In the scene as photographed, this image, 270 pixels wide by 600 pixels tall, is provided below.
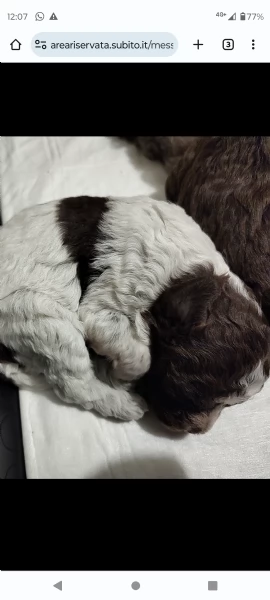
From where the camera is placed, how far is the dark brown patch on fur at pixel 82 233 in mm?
1790

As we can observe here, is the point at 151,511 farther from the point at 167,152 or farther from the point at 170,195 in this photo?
the point at 167,152

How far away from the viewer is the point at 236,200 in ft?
7.02

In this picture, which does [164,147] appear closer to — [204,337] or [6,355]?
[204,337]

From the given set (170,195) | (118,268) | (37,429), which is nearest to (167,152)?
(170,195)

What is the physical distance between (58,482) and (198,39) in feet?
5.97

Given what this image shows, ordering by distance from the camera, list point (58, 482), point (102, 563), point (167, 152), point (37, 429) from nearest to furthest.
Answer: point (102, 563) → point (58, 482) → point (37, 429) → point (167, 152)

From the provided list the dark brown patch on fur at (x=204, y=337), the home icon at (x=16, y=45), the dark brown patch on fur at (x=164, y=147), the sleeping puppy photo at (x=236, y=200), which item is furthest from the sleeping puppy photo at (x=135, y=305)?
the dark brown patch on fur at (x=164, y=147)

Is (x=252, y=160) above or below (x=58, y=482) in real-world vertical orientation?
above

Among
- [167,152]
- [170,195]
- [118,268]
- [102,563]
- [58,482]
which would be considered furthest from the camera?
[167,152]

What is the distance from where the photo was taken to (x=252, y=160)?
86.2 inches

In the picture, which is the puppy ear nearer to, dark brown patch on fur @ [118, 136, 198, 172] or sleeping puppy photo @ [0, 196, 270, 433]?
sleeping puppy photo @ [0, 196, 270, 433]

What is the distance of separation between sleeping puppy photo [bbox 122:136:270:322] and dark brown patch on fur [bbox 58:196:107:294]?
575mm

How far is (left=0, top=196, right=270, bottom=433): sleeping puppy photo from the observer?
5.66 ft

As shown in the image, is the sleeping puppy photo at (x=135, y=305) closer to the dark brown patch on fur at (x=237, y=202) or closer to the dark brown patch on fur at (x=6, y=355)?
the dark brown patch on fur at (x=6, y=355)
